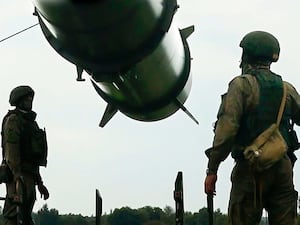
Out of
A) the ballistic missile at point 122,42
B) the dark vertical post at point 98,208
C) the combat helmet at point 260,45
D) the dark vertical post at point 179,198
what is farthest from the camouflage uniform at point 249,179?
the ballistic missile at point 122,42

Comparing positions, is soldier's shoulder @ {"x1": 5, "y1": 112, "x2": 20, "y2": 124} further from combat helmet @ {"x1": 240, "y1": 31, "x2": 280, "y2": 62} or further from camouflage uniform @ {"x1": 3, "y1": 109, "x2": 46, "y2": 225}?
combat helmet @ {"x1": 240, "y1": 31, "x2": 280, "y2": 62}

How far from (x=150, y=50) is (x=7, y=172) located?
5.75ft

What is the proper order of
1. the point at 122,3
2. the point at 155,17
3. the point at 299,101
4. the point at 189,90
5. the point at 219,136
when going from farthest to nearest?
1. the point at 189,90
2. the point at 155,17
3. the point at 122,3
4. the point at 299,101
5. the point at 219,136

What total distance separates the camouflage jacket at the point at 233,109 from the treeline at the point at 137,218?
60 centimetres

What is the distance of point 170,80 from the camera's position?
9281 mm

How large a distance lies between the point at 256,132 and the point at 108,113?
5.16 m

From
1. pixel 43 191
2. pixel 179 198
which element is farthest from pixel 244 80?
pixel 43 191

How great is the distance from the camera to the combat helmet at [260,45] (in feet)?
17.6

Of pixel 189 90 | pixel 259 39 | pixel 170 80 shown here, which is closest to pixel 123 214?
pixel 259 39

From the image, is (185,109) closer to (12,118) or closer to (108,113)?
(108,113)

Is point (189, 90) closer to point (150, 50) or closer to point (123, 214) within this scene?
point (150, 50)

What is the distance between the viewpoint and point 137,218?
18.7 ft

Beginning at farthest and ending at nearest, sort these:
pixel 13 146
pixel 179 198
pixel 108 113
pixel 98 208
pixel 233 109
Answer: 1. pixel 108 113
2. pixel 13 146
3. pixel 233 109
4. pixel 179 198
5. pixel 98 208

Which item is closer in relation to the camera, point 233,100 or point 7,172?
point 233,100
